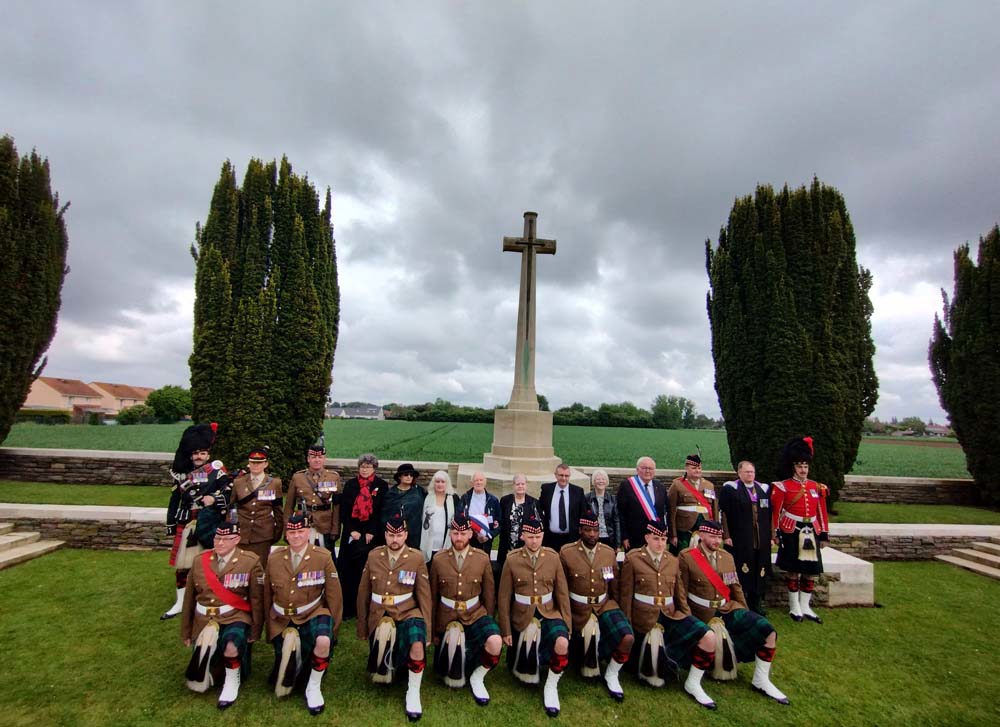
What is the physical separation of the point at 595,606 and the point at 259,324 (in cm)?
988

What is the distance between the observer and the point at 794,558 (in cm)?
589

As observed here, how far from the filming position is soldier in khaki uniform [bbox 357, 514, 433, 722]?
12.7ft

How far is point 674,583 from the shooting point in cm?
432

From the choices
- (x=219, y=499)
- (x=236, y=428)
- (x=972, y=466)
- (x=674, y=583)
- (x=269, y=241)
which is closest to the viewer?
(x=674, y=583)

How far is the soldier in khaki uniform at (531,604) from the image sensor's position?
162 inches

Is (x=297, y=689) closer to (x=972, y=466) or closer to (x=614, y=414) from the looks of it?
(x=972, y=466)

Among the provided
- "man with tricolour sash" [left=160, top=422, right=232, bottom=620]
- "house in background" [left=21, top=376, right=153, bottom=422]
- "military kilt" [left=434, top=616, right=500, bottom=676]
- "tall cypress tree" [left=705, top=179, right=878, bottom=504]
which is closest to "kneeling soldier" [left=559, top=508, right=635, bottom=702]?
"military kilt" [left=434, top=616, right=500, bottom=676]

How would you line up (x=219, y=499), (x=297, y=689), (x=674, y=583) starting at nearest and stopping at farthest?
1. (x=297, y=689)
2. (x=674, y=583)
3. (x=219, y=499)

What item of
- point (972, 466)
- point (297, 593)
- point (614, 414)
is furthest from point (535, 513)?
point (614, 414)

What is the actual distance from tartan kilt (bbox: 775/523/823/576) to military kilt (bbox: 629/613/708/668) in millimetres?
2501

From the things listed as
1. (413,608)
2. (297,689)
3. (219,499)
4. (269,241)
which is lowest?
(297,689)

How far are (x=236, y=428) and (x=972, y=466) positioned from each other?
19257mm

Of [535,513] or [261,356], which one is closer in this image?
[535,513]

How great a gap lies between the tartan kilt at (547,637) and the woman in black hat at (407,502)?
5.35 ft
